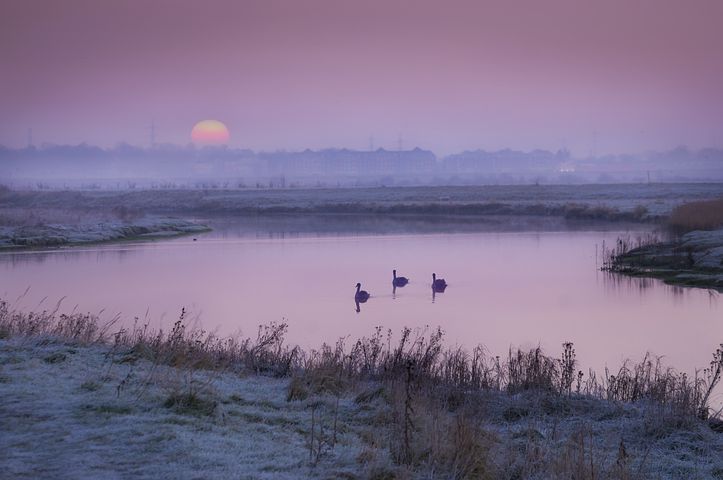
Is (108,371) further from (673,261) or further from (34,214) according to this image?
(34,214)

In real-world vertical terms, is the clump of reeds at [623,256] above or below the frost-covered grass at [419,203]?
below

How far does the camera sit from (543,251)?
121 feet

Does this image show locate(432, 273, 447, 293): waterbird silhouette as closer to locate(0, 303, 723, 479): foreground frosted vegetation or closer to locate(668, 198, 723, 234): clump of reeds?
locate(0, 303, 723, 479): foreground frosted vegetation

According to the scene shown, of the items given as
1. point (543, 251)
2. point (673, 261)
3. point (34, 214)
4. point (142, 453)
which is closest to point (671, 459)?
point (142, 453)

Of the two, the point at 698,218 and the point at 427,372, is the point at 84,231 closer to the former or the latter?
the point at 698,218

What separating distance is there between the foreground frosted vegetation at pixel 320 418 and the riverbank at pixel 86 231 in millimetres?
28635

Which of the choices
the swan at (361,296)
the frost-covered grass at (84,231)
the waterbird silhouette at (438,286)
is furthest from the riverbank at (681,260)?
the frost-covered grass at (84,231)

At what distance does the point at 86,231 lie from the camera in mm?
43344

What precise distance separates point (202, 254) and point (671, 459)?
30.6 metres

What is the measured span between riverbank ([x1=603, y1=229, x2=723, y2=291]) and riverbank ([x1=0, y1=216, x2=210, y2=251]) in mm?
24900

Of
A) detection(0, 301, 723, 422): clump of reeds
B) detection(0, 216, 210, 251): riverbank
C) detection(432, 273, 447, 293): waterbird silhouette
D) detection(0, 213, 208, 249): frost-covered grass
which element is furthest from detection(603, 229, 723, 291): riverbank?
detection(0, 213, 208, 249): frost-covered grass

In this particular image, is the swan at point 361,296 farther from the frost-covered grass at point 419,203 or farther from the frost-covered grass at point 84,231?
the frost-covered grass at point 419,203

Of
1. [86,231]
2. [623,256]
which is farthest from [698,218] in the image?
[86,231]

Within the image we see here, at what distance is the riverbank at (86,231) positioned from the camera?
39.0 metres
